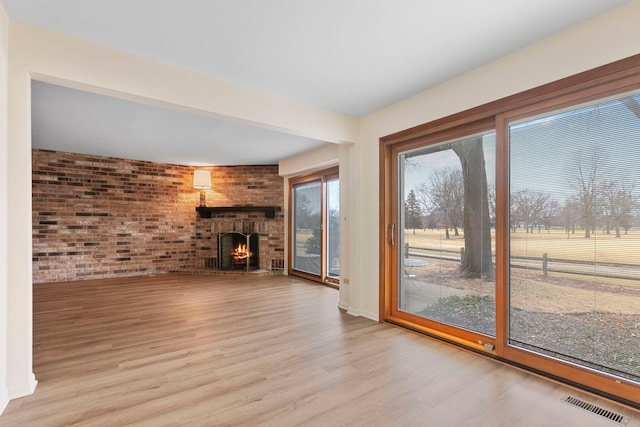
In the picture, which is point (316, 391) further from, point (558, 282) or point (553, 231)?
point (553, 231)

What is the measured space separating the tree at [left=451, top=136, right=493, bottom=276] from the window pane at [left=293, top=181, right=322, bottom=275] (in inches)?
129

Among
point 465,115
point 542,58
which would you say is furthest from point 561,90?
point 465,115

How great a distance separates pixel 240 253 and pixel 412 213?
15.4 feet

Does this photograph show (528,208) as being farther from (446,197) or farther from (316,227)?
(316,227)

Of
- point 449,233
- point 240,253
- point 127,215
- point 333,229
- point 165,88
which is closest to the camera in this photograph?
point 165,88

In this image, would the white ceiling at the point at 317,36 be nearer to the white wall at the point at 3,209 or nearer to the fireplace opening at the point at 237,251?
the white wall at the point at 3,209

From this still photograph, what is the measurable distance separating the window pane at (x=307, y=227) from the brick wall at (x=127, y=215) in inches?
16.6

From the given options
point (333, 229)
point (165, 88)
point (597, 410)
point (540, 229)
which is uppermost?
point (165, 88)

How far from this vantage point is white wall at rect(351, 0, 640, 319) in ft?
6.26

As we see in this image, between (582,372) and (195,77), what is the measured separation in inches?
144

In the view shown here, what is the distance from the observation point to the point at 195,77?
2627 millimetres

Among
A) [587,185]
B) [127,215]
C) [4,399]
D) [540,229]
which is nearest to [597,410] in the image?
[540,229]

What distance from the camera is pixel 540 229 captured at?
2330 millimetres

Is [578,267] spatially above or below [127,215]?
below
